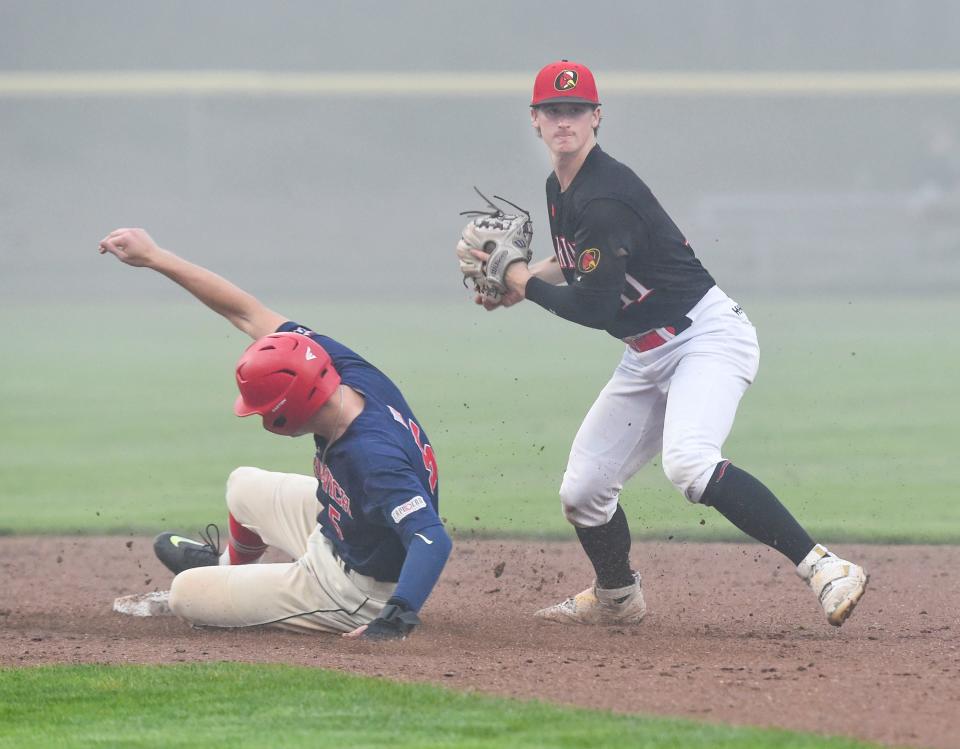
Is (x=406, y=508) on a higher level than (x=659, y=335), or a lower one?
lower

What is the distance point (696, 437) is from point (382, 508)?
96 centimetres

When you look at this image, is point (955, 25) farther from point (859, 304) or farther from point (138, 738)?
point (138, 738)

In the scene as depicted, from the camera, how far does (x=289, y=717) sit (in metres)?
3.22

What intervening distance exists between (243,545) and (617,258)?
1590 mm

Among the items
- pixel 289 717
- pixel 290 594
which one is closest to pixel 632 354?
pixel 290 594

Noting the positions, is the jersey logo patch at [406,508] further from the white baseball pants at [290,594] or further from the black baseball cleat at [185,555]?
the black baseball cleat at [185,555]

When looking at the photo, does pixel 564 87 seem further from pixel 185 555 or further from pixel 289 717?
pixel 289 717

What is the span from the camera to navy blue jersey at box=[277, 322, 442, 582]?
388cm

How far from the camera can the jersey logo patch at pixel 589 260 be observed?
13.9 feet

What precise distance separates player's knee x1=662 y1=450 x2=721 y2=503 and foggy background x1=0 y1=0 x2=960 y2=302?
2169cm

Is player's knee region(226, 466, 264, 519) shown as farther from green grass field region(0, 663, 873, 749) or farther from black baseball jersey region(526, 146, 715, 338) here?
black baseball jersey region(526, 146, 715, 338)

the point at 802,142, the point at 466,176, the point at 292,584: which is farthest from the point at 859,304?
the point at 292,584

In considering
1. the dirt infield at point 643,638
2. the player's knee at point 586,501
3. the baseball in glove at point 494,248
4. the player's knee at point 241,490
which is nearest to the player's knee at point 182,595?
the dirt infield at point 643,638

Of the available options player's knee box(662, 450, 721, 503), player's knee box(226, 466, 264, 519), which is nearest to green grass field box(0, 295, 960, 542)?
player's knee box(226, 466, 264, 519)
